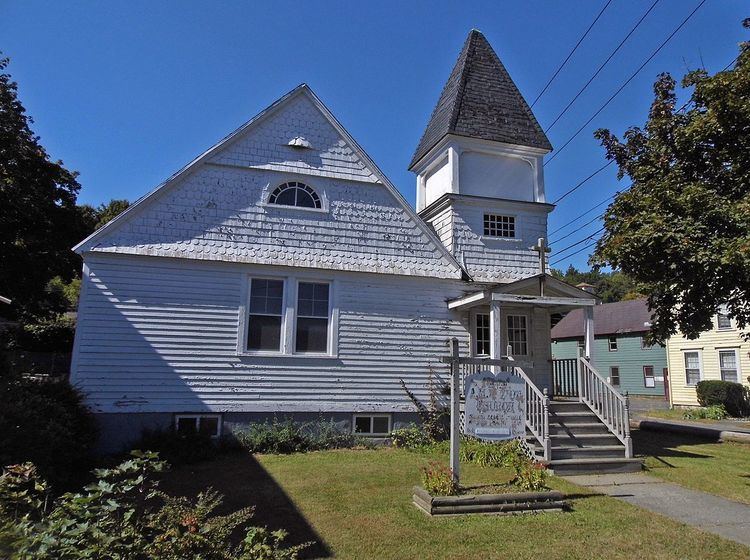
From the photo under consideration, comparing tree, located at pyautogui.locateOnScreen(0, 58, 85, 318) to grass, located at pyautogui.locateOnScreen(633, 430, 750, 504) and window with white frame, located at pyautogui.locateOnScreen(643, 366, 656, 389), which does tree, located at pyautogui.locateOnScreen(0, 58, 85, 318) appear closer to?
grass, located at pyautogui.locateOnScreen(633, 430, 750, 504)

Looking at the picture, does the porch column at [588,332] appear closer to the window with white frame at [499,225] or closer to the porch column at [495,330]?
the porch column at [495,330]

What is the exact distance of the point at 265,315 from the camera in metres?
11.6

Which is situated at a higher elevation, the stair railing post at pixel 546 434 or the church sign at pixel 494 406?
the church sign at pixel 494 406

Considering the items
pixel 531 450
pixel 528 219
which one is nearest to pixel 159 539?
pixel 531 450

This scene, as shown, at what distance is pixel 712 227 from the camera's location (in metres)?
9.09

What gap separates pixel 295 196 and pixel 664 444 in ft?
37.5

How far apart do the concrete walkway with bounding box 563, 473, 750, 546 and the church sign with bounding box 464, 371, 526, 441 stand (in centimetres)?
207

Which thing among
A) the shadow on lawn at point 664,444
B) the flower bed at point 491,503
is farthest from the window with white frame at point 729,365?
the flower bed at point 491,503

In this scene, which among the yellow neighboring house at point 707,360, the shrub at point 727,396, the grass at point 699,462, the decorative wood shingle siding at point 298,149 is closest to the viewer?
the grass at point 699,462

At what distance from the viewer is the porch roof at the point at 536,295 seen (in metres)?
11.6

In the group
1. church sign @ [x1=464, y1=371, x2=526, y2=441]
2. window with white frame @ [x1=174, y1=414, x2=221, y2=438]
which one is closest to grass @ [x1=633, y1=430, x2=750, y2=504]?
church sign @ [x1=464, y1=371, x2=526, y2=441]

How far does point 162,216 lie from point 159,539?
8.75 metres

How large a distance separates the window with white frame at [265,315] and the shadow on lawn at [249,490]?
7.77 feet

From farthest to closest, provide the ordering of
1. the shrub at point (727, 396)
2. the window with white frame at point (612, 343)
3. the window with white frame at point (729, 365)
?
the window with white frame at point (612, 343) < the window with white frame at point (729, 365) < the shrub at point (727, 396)
